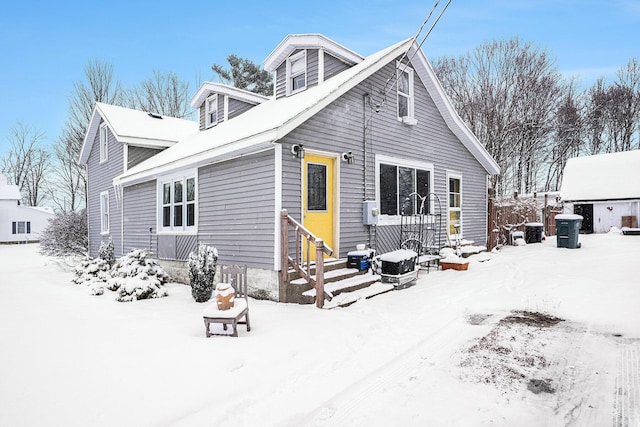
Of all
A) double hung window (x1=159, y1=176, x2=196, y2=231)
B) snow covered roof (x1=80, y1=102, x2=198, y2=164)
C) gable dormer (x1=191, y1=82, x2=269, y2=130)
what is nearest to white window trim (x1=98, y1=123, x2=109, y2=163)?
snow covered roof (x1=80, y1=102, x2=198, y2=164)

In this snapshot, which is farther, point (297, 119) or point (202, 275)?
point (202, 275)

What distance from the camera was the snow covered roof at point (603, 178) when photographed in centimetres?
2022

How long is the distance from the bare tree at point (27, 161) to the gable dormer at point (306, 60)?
35.7 m

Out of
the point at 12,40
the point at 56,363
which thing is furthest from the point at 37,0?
the point at 56,363

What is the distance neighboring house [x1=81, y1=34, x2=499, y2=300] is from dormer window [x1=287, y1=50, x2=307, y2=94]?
28mm

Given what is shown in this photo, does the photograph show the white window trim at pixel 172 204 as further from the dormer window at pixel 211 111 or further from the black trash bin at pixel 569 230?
the black trash bin at pixel 569 230

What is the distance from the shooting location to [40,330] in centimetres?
495

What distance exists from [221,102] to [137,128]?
384 centimetres

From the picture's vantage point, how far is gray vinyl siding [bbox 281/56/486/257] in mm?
7191

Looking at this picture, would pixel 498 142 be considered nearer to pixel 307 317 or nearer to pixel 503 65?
pixel 503 65

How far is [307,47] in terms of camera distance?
9.45 m

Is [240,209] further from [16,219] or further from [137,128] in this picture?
[16,219]

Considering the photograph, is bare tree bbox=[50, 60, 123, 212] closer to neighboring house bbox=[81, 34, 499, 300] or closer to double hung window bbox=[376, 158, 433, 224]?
neighboring house bbox=[81, 34, 499, 300]

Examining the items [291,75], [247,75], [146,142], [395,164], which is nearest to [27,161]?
[247,75]
